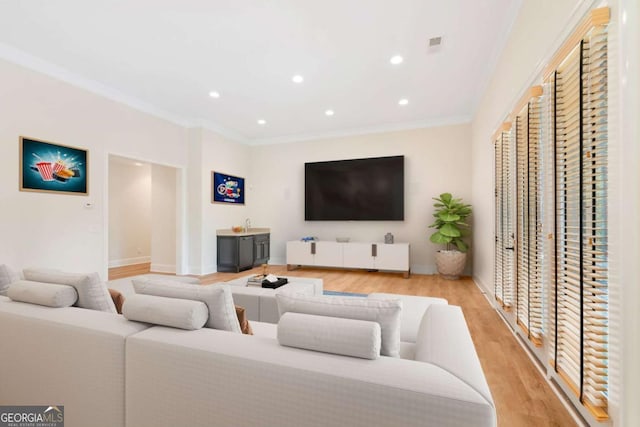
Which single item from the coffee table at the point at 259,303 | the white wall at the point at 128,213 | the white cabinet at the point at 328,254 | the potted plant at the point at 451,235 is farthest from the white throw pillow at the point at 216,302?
the white wall at the point at 128,213

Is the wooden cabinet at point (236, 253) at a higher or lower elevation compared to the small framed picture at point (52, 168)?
lower

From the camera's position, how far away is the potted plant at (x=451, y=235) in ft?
16.7

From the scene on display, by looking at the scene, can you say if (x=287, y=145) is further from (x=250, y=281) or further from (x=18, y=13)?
(x=18, y=13)

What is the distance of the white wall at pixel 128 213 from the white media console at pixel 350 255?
383 centimetres

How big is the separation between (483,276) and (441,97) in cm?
→ 280

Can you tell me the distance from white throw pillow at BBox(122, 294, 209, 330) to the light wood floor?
5.47 ft

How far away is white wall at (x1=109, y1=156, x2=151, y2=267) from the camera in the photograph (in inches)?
263

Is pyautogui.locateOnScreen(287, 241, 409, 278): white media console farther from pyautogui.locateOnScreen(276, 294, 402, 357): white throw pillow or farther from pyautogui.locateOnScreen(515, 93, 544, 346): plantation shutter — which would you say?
pyautogui.locateOnScreen(276, 294, 402, 357): white throw pillow

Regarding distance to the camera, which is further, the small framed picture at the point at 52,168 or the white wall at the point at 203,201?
the white wall at the point at 203,201

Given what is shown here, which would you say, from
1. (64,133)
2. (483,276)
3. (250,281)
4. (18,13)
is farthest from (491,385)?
(64,133)

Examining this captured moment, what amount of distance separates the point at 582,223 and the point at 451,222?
370cm

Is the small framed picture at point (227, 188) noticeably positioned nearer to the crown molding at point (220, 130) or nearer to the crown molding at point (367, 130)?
the crown molding at point (220, 130)

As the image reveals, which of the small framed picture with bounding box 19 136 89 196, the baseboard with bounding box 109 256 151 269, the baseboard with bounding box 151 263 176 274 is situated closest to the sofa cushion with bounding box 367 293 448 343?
the small framed picture with bounding box 19 136 89 196

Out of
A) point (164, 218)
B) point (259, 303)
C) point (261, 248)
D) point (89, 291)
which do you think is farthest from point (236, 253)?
point (89, 291)
